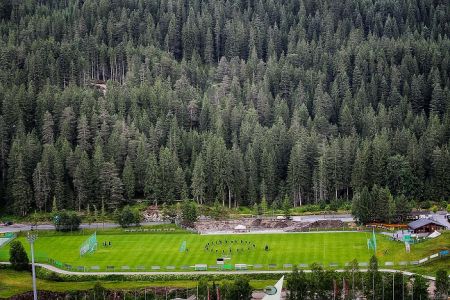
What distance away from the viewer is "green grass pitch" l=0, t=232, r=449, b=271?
109188mm

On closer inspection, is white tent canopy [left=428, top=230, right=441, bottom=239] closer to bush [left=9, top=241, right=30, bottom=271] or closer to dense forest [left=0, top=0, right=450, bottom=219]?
dense forest [left=0, top=0, right=450, bottom=219]

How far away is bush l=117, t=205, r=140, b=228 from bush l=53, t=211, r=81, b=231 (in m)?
7.68

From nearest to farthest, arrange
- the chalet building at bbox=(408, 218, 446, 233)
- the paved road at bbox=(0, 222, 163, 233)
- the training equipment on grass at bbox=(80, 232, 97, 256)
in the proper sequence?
the training equipment on grass at bbox=(80, 232, 97, 256) → the chalet building at bbox=(408, 218, 446, 233) → the paved road at bbox=(0, 222, 163, 233)

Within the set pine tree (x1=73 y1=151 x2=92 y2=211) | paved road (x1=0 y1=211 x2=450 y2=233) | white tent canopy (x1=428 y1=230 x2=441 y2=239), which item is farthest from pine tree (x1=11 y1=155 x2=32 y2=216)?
white tent canopy (x1=428 y1=230 x2=441 y2=239)

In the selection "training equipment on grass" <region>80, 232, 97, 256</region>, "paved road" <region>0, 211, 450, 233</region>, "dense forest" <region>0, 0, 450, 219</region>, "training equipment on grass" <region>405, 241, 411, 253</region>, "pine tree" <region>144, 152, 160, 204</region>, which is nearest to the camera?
"training equipment on grass" <region>405, 241, 411, 253</region>

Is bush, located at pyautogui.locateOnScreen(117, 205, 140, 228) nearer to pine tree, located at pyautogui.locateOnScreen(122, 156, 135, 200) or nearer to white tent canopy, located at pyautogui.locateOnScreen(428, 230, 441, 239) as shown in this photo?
pine tree, located at pyautogui.locateOnScreen(122, 156, 135, 200)

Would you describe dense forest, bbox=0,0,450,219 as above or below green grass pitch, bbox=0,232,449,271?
above

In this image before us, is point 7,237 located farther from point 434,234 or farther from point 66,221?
point 434,234

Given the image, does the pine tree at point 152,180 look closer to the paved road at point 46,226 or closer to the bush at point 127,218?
the paved road at point 46,226

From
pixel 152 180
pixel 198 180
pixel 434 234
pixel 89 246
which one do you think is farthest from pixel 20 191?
pixel 434 234

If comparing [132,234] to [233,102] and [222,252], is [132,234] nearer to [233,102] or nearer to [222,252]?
[222,252]

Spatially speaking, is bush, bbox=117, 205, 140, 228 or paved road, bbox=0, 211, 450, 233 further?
paved road, bbox=0, 211, 450, 233

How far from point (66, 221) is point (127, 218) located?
11.0 m

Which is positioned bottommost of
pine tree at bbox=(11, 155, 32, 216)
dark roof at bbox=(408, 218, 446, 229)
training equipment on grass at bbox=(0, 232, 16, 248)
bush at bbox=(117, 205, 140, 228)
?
dark roof at bbox=(408, 218, 446, 229)
